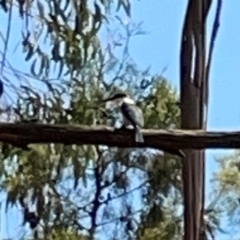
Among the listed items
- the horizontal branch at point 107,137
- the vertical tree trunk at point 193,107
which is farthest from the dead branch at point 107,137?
the vertical tree trunk at point 193,107

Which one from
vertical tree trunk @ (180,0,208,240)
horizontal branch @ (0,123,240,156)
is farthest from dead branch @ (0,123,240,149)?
vertical tree trunk @ (180,0,208,240)

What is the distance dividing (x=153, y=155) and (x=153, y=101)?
0.21m

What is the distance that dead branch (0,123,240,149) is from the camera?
221 cm

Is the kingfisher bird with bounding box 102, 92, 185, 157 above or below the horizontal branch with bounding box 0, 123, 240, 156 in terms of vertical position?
above

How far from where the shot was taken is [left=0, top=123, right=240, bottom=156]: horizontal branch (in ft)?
7.23

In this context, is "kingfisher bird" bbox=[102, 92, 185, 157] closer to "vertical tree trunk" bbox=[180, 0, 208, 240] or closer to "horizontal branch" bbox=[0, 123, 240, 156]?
"horizontal branch" bbox=[0, 123, 240, 156]

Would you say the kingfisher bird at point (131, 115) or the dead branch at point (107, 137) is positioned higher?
the kingfisher bird at point (131, 115)

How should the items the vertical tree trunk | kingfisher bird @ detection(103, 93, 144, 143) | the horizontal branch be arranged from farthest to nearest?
kingfisher bird @ detection(103, 93, 144, 143) → the vertical tree trunk → the horizontal branch

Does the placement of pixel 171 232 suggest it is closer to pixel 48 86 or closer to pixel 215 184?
pixel 215 184

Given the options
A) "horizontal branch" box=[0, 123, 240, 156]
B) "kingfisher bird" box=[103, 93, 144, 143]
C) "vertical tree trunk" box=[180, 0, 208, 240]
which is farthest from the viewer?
"kingfisher bird" box=[103, 93, 144, 143]

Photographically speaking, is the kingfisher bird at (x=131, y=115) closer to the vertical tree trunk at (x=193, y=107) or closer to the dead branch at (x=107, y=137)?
the dead branch at (x=107, y=137)

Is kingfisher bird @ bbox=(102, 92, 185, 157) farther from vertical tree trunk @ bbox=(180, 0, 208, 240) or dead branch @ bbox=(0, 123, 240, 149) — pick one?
vertical tree trunk @ bbox=(180, 0, 208, 240)

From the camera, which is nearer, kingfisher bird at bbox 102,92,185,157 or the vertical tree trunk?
kingfisher bird at bbox 102,92,185,157

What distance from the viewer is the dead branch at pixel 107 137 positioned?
2.21 metres
